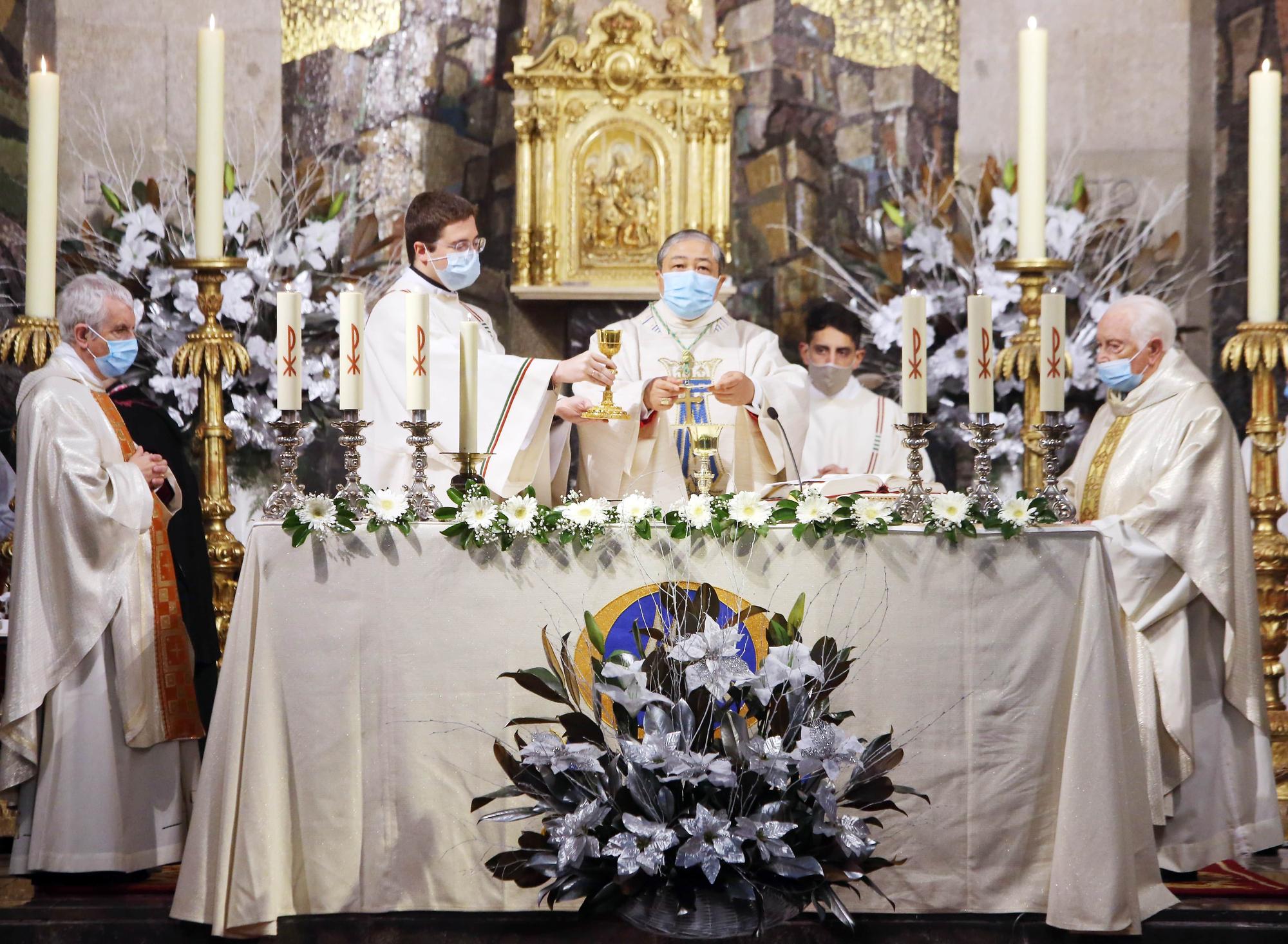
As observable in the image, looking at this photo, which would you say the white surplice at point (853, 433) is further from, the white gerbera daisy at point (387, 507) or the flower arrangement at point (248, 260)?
the white gerbera daisy at point (387, 507)

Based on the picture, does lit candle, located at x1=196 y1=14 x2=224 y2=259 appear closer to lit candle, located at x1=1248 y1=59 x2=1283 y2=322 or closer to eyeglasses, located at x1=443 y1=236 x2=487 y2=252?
eyeglasses, located at x1=443 y1=236 x2=487 y2=252

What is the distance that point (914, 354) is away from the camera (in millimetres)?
3992

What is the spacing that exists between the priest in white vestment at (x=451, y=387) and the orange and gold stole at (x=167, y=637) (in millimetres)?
673

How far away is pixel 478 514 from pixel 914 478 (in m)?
1.12

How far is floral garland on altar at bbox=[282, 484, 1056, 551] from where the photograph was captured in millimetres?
3885

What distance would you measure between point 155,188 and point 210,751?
294 centimetres

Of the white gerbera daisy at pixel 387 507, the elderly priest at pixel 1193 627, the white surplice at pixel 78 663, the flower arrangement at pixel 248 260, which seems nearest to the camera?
the white gerbera daisy at pixel 387 507

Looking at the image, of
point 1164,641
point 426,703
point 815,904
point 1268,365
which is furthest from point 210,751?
point 1268,365

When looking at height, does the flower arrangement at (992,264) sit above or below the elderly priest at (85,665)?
above

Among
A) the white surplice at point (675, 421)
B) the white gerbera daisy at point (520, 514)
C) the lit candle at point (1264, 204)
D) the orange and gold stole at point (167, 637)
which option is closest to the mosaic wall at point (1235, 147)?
the lit candle at point (1264, 204)

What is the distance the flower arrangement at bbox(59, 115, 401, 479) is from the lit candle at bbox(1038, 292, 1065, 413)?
118 inches

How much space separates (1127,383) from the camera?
5.25m

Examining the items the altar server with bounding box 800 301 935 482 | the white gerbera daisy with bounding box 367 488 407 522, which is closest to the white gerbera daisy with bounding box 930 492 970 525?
the white gerbera daisy with bounding box 367 488 407 522

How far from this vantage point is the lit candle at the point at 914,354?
3.96m
